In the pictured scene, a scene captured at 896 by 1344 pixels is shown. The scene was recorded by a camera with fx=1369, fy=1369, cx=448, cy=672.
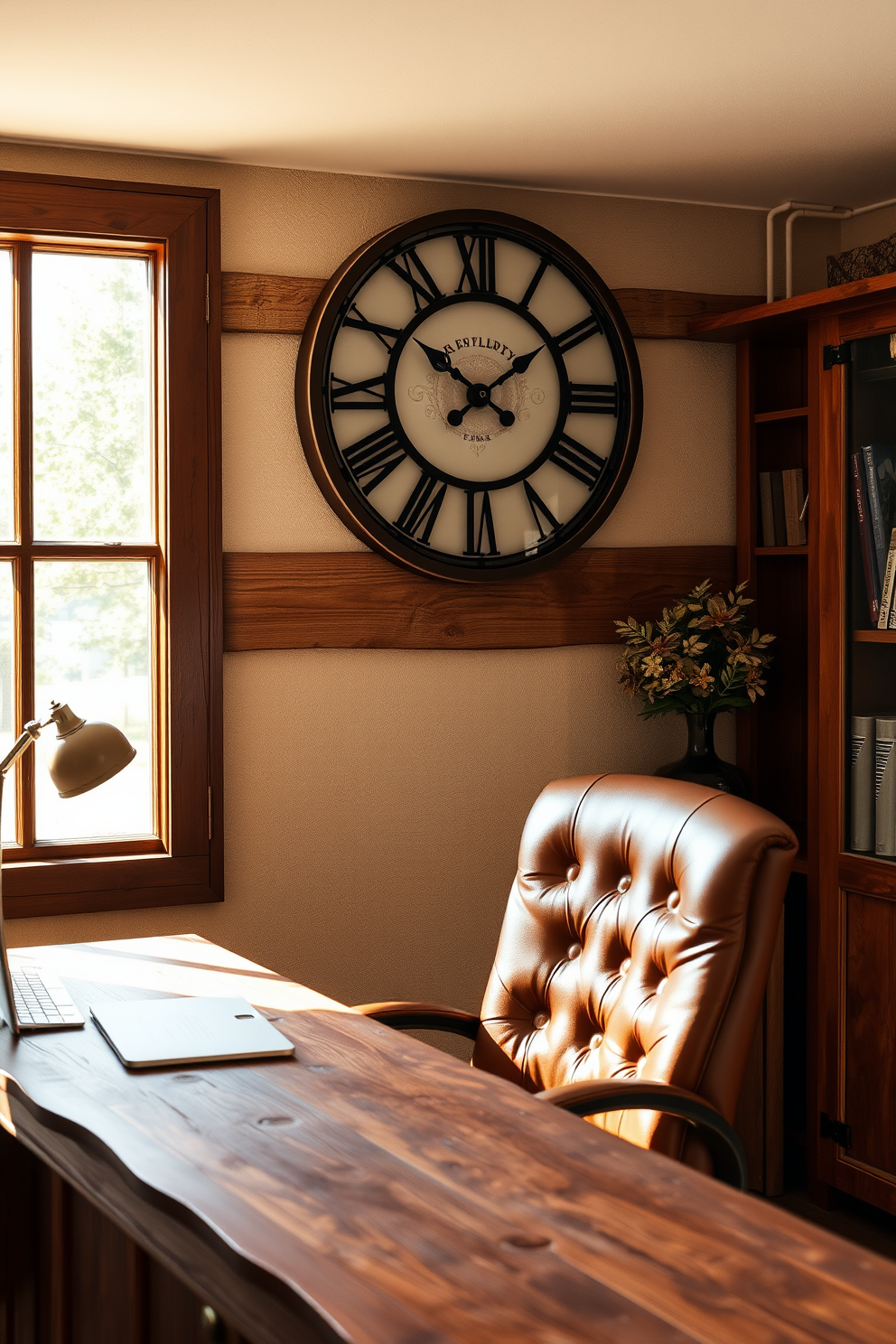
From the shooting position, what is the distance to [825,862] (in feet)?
10.5

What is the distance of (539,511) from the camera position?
3.34 meters

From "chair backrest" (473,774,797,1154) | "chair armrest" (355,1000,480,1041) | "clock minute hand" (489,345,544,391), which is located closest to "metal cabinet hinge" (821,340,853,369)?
"clock minute hand" (489,345,544,391)

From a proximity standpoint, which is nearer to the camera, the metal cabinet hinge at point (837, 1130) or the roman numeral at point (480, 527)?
the metal cabinet hinge at point (837, 1130)

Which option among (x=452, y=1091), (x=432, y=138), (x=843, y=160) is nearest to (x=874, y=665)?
(x=843, y=160)

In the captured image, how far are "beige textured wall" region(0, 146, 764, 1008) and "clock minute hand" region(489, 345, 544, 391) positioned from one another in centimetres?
34

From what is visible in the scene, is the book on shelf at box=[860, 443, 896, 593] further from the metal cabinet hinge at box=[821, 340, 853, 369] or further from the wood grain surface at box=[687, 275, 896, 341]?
the wood grain surface at box=[687, 275, 896, 341]

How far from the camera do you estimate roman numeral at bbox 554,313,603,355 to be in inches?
132

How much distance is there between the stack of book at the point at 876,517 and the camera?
120 inches

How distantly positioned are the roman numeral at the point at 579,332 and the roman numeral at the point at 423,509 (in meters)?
0.47

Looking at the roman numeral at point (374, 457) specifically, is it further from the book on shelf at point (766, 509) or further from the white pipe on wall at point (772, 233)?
the white pipe on wall at point (772, 233)

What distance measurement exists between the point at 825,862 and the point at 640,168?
169 centimetres

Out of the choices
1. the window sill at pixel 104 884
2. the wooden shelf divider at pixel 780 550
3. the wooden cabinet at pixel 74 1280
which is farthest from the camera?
the wooden shelf divider at pixel 780 550

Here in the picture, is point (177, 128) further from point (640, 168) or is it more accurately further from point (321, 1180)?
point (321, 1180)

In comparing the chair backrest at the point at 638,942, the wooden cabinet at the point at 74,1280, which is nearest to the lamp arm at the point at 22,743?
the wooden cabinet at the point at 74,1280
